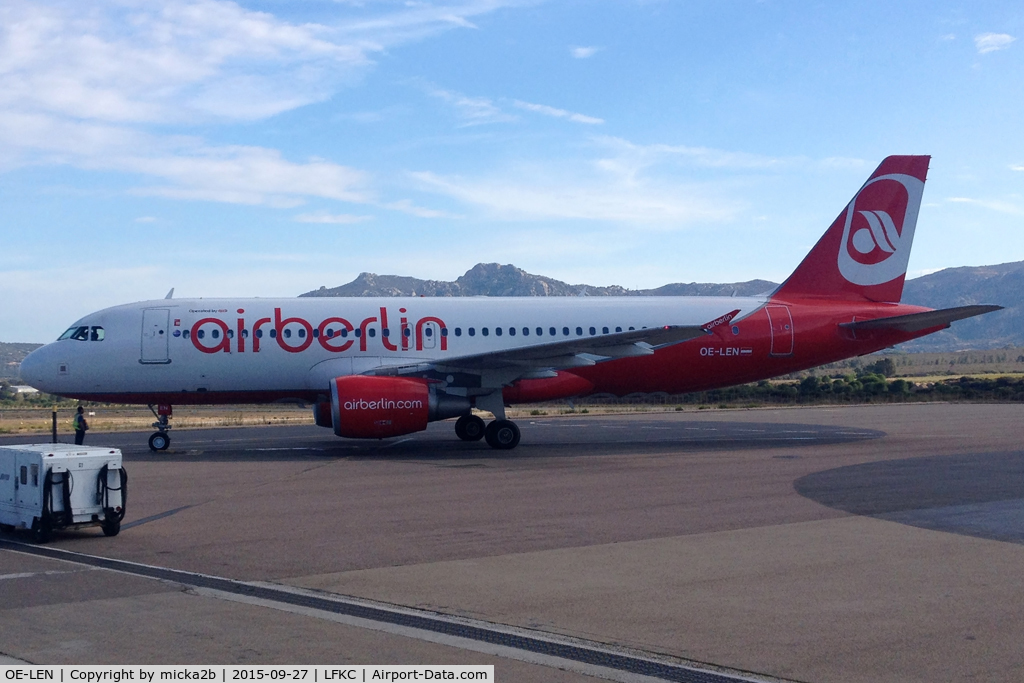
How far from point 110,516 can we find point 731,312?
668 inches

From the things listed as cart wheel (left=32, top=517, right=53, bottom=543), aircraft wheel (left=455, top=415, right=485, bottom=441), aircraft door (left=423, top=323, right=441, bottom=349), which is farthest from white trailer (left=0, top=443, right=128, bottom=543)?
aircraft wheel (left=455, top=415, right=485, bottom=441)

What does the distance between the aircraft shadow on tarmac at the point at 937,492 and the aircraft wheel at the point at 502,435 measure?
754cm

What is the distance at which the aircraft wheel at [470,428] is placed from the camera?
23281 millimetres

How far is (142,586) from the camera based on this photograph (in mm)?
8164

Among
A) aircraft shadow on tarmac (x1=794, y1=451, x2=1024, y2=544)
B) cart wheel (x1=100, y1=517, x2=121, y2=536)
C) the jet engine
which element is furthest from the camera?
the jet engine

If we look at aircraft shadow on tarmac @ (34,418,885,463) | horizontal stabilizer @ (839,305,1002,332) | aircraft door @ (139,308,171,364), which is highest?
horizontal stabilizer @ (839,305,1002,332)

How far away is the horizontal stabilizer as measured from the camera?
2227cm

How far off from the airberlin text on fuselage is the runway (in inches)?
175

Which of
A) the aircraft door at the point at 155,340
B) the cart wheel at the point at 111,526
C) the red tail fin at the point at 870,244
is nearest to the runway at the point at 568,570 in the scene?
the cart wheel at the point at 111,526

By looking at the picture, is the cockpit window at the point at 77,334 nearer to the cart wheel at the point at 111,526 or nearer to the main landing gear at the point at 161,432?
the main landing gear at the point at 161,432

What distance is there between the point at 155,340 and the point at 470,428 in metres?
7.88

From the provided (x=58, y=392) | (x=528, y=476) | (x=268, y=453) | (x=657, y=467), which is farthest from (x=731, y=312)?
(x=58, y=392)

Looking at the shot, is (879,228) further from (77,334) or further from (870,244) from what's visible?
(77,334)

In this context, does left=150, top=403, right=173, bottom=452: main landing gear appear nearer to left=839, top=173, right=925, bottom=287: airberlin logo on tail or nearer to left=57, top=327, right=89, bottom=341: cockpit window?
left=57, top=327, right=89, bottom=341: cockpit window
